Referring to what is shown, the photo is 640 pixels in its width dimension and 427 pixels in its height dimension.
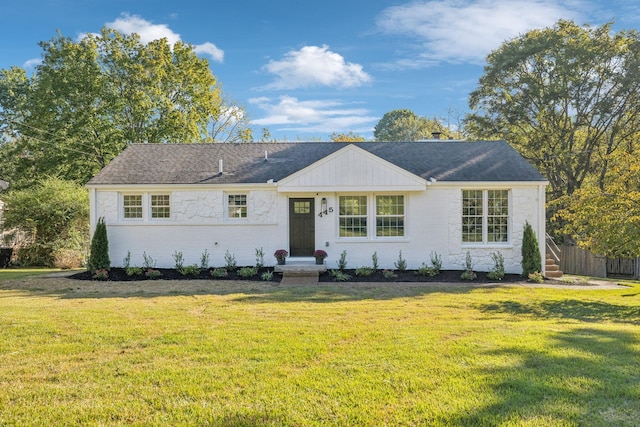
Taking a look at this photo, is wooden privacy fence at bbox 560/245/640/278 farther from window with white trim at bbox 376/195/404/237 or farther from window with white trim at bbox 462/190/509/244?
window with white trim at bbox 376/195/404/237

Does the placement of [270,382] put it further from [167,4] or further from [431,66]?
[431,66]

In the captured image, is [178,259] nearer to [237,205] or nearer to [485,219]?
[237,205]

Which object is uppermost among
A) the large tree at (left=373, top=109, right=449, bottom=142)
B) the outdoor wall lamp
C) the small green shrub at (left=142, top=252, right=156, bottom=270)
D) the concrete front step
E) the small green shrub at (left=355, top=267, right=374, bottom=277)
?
the large tree at (left=373, top=109, right=449, bottom=142)

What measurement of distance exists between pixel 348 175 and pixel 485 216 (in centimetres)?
495

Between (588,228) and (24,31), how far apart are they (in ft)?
69.8

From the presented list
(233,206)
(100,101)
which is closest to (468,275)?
(233,206)

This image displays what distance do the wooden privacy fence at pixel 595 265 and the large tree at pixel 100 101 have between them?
74.7 ft

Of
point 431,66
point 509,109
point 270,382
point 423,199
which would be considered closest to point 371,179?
point 423,199

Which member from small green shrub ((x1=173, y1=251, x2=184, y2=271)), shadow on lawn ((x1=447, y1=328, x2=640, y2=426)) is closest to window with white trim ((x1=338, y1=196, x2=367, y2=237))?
small green shrub ((x1=173, y1=251, x2=184, y2=271))

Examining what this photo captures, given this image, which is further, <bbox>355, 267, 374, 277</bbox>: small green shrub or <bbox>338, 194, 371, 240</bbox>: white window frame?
<bbox>338, 194, 371, 240</bbox>: white window frame

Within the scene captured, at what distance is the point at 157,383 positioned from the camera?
4207 mm

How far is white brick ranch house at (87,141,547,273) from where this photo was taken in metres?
14.3

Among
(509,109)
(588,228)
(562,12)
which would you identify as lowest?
(588,228)

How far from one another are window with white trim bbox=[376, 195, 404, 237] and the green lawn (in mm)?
→ 6390
